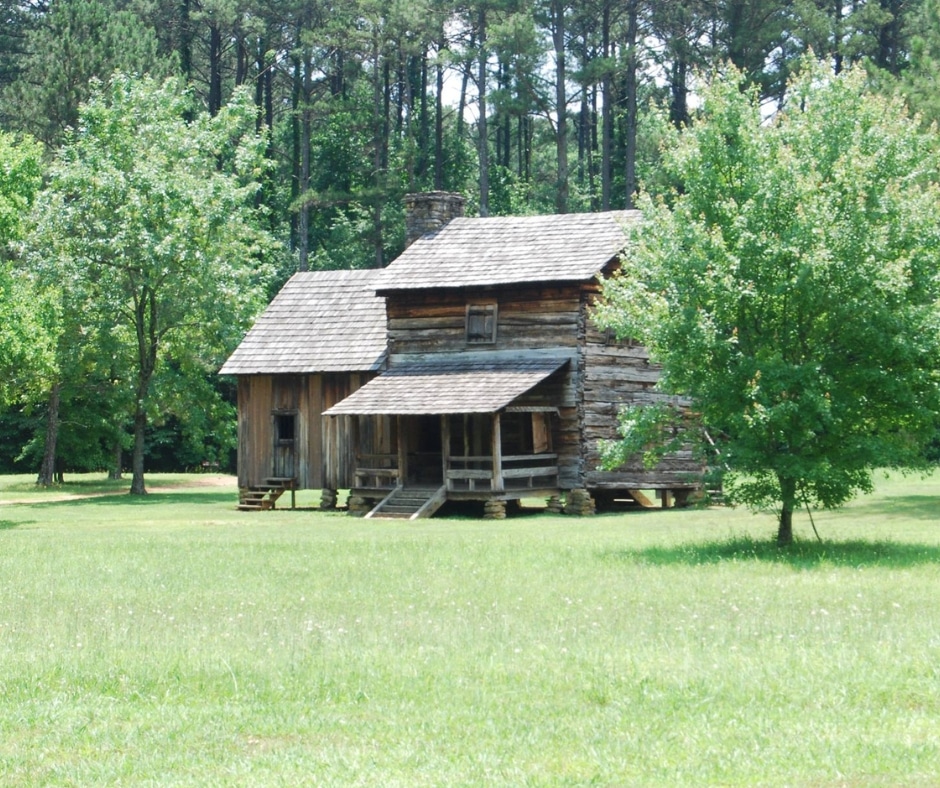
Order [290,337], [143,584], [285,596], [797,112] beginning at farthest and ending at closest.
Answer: [290,337]
[797,112]
[143,584]
[285,596]

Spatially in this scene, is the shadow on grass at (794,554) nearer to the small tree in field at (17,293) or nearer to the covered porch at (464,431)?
the covered porch at (464,431)

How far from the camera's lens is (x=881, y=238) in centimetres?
2050

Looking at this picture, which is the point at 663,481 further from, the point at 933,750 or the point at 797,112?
the point at 933,750

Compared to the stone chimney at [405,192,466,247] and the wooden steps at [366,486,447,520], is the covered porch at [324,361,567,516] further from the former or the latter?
the stone chimney at [405,192,466,247]

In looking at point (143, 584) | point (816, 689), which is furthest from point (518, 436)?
point (816, 689)

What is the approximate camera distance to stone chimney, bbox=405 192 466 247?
129 feet

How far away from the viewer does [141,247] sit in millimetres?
41344

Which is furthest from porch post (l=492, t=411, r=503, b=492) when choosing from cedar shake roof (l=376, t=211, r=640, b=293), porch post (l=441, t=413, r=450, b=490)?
cedar shake roof (l=376, t=211, r=640, b=293)

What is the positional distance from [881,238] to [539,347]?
15473mm

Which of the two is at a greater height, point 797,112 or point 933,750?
point 797,112

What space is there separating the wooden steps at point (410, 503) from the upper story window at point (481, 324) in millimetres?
4071

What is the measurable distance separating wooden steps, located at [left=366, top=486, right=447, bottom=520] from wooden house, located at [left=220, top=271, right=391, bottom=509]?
2733 millimetres

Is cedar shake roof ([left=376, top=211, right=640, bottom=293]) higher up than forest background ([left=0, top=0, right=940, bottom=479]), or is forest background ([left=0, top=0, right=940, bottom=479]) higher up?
forest background ([left=0, top=0, right=940, bottom=479])

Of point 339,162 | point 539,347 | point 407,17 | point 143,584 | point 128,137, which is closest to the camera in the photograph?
point 143,584
